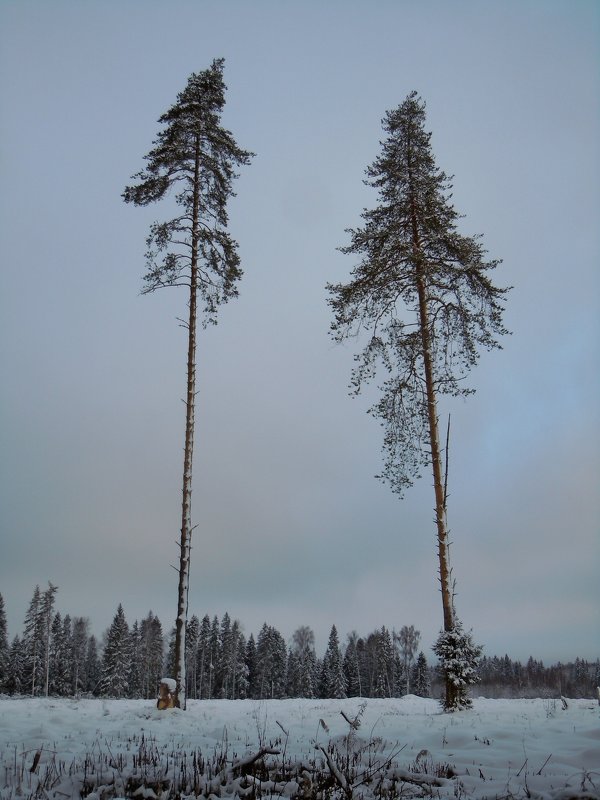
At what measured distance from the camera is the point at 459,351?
1448cm

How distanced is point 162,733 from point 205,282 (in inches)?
463

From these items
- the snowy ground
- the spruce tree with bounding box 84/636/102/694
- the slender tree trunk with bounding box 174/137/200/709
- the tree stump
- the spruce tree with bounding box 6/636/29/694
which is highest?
the slender tree trunk with bounding box 174/137/200/709

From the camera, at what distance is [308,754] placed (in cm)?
514

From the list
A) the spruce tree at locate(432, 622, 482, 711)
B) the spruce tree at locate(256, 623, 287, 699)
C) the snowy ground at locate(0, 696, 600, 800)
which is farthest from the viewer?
the spruce tree at locate(256, 623, 287, 699)

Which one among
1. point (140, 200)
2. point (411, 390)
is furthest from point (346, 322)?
point (140, 200)

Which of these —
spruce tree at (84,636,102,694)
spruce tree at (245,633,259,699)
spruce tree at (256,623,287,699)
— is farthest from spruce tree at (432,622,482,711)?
spruce tree at (84,636,102,694)

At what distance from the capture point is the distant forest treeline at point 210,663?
5334 cm

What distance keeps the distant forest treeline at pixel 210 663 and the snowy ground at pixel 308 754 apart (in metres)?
47.1

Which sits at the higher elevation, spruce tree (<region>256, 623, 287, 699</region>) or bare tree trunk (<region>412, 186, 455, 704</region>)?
bare tree trunk (<region>412, 186, 455, 704</region>)

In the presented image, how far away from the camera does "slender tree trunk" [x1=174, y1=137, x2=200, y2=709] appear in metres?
11.4

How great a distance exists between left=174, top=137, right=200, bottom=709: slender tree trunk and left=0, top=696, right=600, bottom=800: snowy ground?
1.31m

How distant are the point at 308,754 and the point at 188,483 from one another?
8.37 m

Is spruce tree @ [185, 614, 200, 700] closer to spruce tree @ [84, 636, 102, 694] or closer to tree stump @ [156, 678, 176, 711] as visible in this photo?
spruce tree @ [84, 636, 102, 694]

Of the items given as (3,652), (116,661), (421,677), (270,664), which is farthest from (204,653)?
(421,677)
